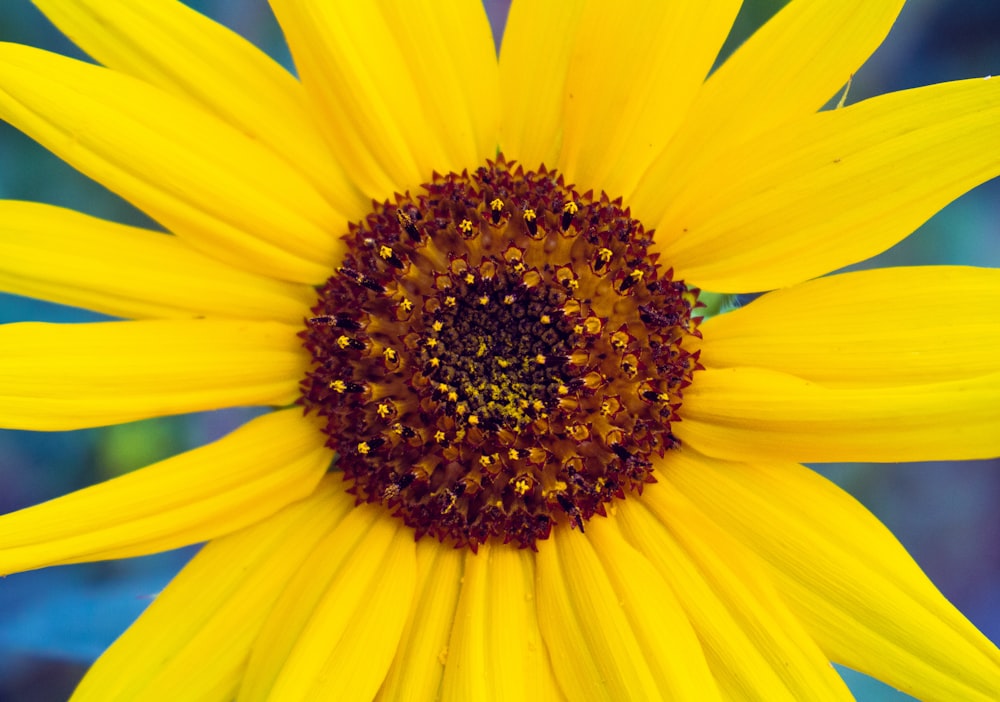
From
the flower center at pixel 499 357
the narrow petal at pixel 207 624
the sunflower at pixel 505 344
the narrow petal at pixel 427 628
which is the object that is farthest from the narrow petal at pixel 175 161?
the narrow petal at pixel 427 628

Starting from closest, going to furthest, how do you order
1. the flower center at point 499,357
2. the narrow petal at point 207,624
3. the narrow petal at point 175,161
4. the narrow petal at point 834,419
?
the narrow petal at point 834,419 < the narrow petal at point 175,161 < the narrow petal at point 207,624 < the flower center at point 499,357

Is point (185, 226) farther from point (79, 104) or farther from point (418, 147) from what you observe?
point (418, 147)

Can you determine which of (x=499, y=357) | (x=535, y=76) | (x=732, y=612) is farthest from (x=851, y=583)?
(x=535, y=76)

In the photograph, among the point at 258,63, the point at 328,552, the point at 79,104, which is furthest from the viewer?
the point at 328,552

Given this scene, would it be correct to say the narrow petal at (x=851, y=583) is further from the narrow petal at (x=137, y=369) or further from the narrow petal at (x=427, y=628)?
the narrow petal at (x=137, y=369)

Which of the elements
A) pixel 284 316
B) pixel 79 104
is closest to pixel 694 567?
pixel 284 316

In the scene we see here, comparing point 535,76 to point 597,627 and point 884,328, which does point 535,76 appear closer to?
point 884,328
